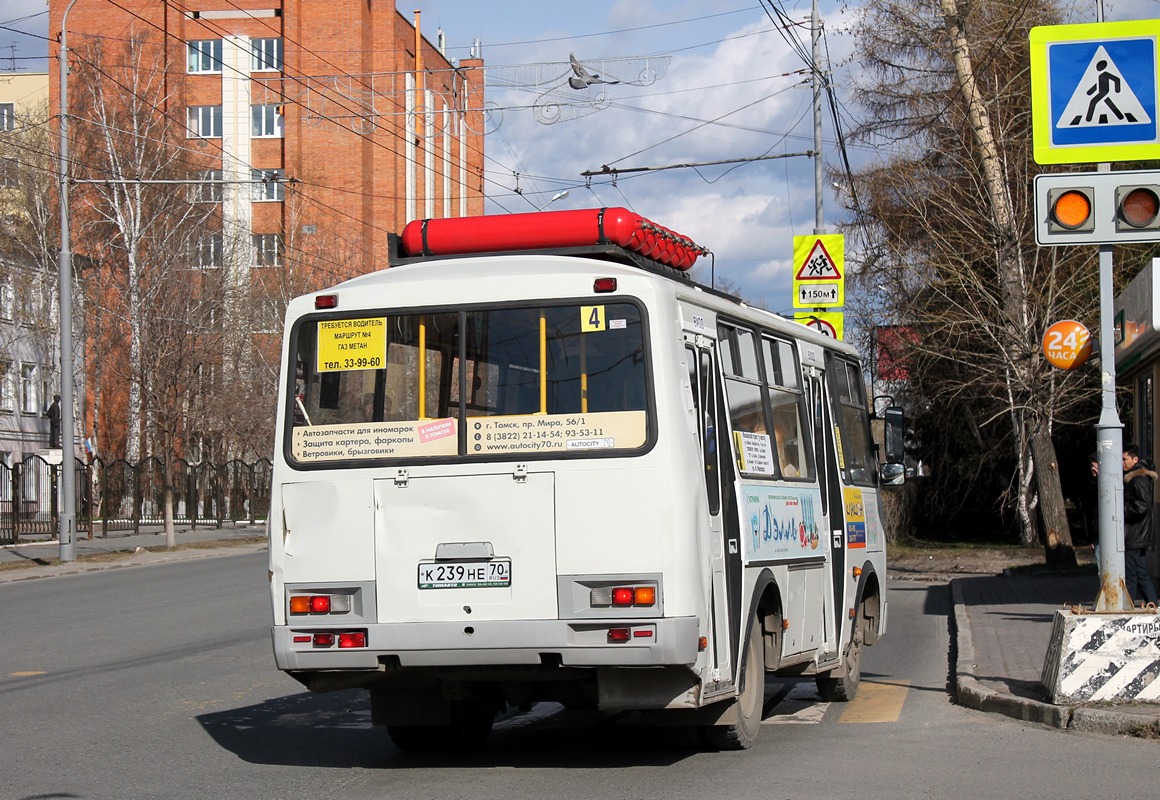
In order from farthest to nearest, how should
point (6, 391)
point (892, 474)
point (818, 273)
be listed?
1. point (6, 391)
2. point (818, 273)
3. point (892, 474)

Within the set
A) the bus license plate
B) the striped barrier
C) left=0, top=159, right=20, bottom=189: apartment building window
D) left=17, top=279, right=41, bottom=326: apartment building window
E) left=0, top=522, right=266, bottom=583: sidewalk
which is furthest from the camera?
left=17, top=279, right=41, bottom=326: apartment building window

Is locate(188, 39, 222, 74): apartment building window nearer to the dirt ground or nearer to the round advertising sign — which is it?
the dirt ground

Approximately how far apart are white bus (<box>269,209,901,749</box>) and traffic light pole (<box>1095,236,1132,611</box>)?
2.63 metres

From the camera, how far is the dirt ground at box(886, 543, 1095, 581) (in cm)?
2673

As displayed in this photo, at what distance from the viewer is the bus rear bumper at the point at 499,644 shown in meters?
7.31

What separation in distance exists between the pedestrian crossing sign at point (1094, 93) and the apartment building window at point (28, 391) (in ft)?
160

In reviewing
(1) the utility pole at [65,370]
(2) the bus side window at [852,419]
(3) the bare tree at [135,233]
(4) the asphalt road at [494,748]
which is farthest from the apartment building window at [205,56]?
(2) the bus side window at [852,419]

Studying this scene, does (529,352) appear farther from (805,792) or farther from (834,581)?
(834,581)

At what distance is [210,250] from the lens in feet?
161

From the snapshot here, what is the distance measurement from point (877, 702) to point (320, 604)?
5085mm

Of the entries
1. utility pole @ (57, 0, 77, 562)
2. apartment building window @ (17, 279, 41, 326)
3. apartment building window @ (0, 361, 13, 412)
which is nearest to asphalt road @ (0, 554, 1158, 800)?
utility pole @ (57, 0, 77, 562)

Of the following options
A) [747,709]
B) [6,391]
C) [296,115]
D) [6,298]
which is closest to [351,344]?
[747,709]

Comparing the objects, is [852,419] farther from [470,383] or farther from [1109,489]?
[470,383]

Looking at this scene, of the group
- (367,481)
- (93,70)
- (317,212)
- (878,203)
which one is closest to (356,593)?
(367,481)
